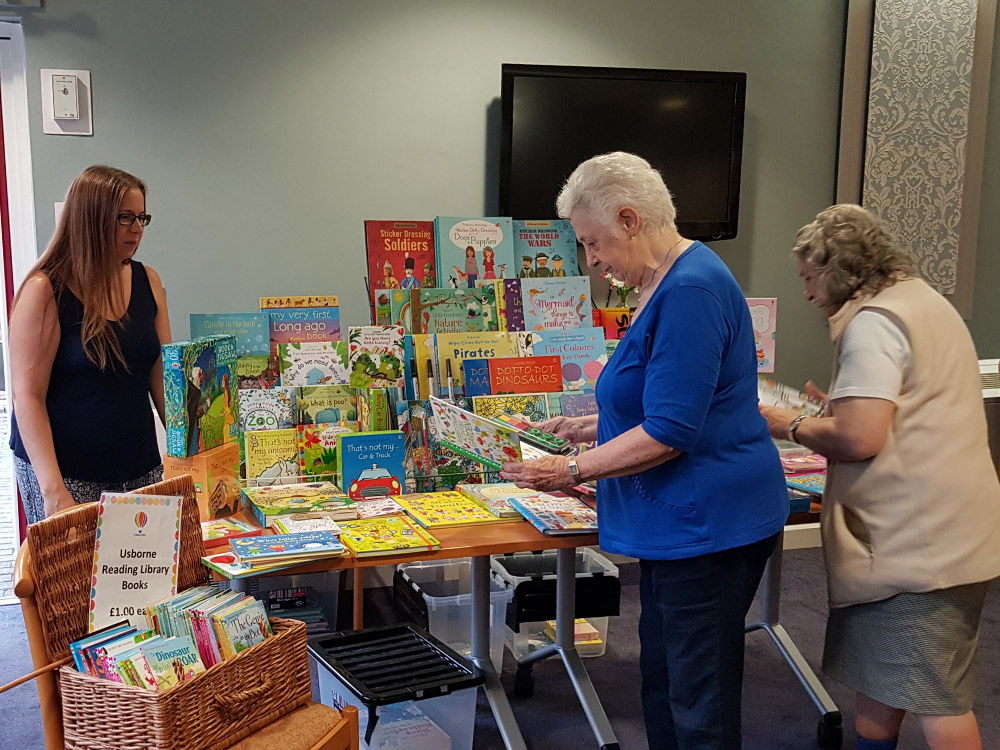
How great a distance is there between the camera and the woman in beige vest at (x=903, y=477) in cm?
184

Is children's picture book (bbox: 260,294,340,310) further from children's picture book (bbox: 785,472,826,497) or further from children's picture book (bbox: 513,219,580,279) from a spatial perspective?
children's picture book (bbox: 785,472,826,497)

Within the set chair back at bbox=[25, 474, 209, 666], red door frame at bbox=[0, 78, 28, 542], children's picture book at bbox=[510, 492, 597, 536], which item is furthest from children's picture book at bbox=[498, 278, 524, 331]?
red door frame at bbox=[0, 78, 28, 542]

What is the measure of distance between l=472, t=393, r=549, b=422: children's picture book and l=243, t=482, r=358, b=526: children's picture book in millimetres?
462

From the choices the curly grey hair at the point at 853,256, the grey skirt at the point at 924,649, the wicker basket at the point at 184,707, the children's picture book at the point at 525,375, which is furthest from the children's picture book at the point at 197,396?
the grey skirt at the point at 924,649

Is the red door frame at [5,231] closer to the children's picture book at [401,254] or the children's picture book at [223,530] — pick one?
the children's picture book at [401,254]

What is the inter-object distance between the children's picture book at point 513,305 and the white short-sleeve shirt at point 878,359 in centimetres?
136

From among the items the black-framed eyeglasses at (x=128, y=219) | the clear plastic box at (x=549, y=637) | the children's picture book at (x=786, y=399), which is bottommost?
the clear plastic box at (x=549, y=637)

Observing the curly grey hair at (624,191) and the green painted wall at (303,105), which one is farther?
the green painted wall at (303,105)

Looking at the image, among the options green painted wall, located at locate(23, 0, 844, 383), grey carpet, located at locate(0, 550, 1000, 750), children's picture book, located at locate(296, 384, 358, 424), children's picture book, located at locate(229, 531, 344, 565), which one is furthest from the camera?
green painted wall, located at locate(23, 0, 844, 383)

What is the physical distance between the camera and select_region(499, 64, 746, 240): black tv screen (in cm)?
348

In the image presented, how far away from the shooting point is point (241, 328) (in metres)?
2.58

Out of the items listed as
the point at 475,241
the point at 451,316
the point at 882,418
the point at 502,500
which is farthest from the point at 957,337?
the point at 475,241

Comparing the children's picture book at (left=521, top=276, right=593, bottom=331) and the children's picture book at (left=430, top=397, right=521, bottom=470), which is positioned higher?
the children's picture book at (left=521, top=276, right=593, bottom=331)

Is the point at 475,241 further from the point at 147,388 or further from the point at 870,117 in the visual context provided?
the point at 870,117
